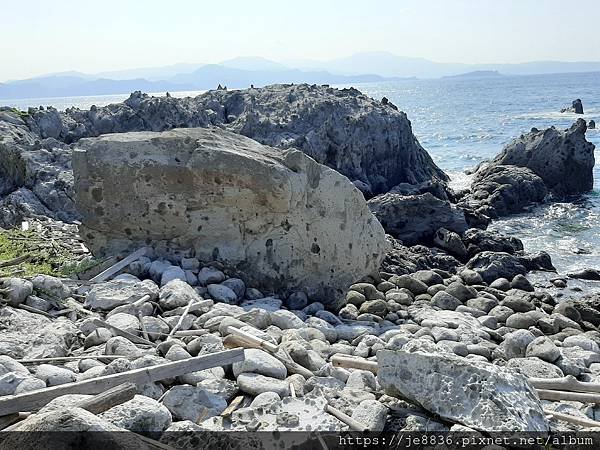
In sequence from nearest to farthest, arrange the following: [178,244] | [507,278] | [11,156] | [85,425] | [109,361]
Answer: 1. [85,425]
2. [109,361]
3. [178,244]
4. [507,278]
5. [11,156]

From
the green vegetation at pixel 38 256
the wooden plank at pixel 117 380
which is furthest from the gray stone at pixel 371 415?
the green vegetation at pixel 38 256

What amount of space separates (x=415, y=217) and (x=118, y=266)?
11.7 metres


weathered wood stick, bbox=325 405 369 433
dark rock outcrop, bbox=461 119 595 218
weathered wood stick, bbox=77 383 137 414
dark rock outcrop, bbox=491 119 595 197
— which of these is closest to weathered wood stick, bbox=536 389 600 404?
weathered wood stick, bbox=325 405 369 433

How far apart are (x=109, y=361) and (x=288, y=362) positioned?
1.52 meters

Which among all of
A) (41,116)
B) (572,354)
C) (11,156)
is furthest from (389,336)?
(41,116)

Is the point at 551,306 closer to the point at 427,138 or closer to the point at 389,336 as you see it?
the point at 389,336

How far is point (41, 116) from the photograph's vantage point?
2398 cm

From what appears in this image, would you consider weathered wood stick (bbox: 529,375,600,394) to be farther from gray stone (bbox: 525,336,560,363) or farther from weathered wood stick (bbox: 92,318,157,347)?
weathered wood stick (bbox: 92,318,157,347)

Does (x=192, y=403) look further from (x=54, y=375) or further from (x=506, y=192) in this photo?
(x=506, y=192)

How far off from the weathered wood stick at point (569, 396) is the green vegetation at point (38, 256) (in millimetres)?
5784

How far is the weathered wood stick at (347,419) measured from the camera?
418 centimetres

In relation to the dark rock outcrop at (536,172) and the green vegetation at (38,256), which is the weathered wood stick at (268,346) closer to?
the green vegetation at (38,256)

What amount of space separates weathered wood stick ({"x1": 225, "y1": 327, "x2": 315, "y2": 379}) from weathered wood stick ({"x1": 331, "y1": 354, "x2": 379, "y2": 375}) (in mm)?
457

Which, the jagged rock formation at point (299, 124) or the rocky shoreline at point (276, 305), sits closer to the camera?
the rocky shoreline at point (276, 305)
